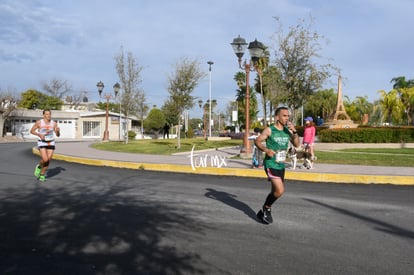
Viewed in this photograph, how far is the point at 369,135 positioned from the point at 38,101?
65262mm

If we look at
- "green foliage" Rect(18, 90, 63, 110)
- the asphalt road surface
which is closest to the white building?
"green foliage" Rect(18, 90, 63, 110)

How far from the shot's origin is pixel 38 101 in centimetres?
7031

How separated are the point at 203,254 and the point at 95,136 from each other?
49817 millimetres

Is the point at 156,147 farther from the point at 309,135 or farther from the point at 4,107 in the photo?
Answer: the point at 4,107

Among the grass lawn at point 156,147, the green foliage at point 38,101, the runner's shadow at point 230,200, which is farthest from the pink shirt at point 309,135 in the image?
the green foliage at point 38,101

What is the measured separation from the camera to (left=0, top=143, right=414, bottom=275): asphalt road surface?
11.5 ft

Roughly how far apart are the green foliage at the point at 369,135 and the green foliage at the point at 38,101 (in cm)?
5999

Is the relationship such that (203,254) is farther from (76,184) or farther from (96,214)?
(76,184)

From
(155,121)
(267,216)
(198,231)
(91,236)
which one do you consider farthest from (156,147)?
(155,121)

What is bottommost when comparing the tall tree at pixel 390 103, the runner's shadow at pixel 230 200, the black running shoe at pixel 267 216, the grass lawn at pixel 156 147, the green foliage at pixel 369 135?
the runner's shadow at pixel 230 200

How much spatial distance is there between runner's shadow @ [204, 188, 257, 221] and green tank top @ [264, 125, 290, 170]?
916 mm

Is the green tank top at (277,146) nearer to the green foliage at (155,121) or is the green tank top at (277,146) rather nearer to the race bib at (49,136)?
the race bib at (49,136)

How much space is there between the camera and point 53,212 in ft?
18.4

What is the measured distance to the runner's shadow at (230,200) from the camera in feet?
19.4
